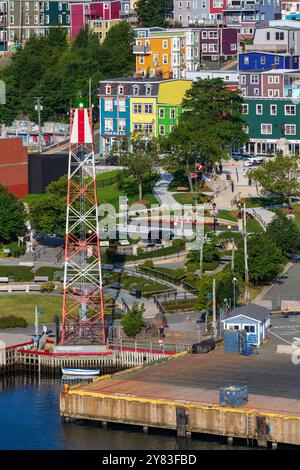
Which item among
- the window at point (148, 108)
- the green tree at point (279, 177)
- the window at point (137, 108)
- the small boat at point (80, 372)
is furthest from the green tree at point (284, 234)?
the window at point (137, 108)

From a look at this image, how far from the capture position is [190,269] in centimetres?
10031

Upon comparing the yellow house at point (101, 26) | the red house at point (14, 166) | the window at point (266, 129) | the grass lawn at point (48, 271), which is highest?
the yellow house at point (101, 26)

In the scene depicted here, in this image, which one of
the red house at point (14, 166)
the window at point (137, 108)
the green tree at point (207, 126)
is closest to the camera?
the green tree at point (207, 126)

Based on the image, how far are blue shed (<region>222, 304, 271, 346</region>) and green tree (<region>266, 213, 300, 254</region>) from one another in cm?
1693

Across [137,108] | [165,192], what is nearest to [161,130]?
[137,108]

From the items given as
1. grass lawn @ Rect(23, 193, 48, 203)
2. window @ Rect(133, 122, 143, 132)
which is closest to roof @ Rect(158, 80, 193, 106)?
window @ Rect(133, 122, 143, 132)

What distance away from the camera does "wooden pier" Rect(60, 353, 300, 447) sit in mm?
71250

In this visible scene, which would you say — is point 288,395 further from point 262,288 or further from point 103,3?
point 103,3

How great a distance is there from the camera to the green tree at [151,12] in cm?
17662

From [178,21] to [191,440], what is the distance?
109383 millimetres

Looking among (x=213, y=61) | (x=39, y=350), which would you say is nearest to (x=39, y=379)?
(x=39, y=350)

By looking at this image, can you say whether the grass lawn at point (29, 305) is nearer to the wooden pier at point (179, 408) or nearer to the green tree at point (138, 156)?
the wooden pier at point (179, 408)

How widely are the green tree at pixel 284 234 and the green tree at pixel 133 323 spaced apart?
15.6 meters

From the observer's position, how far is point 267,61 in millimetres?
145125
